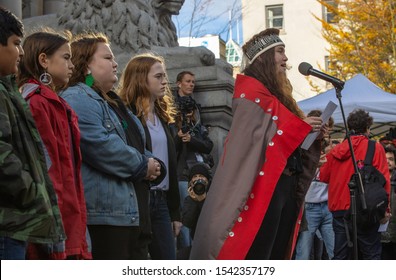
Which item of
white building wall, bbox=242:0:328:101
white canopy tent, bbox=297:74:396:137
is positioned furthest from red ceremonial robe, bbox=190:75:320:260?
white building wall, bbox=242:0:328:101

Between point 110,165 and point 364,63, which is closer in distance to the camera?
point 110,165

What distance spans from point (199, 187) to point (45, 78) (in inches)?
120

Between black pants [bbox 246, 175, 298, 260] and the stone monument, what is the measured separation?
3.45 meters

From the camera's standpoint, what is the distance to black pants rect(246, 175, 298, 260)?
234 inches

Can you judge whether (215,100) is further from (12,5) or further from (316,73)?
(12,5)

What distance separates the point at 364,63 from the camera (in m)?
31.0

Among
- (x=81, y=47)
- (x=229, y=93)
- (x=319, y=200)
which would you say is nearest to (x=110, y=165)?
(x=81, y=47)

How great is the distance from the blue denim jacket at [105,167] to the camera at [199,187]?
2.38m

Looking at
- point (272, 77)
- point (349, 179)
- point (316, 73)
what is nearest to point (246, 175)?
point (272, 77)

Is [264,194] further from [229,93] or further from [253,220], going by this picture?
[229,93]

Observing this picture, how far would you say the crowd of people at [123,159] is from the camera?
4.06m

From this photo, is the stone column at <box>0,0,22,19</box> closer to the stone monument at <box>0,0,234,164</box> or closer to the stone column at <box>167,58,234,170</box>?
the stone monument at <box>0,0,234,164</box>
